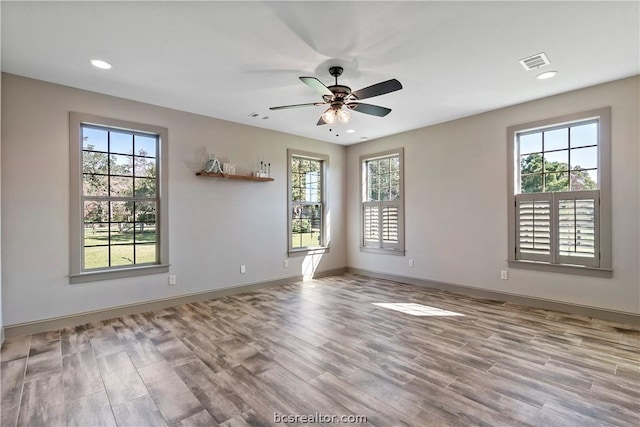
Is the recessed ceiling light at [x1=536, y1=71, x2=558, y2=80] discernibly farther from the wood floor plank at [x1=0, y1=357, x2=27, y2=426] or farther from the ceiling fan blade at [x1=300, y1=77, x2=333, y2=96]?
the wood floor plank at [x1=0, y1=357, x2=27, y2=426]

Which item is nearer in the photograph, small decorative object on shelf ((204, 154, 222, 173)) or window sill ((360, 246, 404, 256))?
small decorative object on shelf ((204, 154, 222, 173))

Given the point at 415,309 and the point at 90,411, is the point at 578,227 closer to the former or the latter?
the point at 415,309

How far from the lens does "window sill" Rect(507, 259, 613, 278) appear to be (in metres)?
3.66

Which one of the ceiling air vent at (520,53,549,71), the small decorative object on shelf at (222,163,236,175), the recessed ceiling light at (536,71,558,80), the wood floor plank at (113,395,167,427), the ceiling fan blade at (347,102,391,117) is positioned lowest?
the wood floor plank at (113,395,167,427)

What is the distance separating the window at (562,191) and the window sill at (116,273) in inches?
194

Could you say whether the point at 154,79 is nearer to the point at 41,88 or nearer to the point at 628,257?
the point at 41,88

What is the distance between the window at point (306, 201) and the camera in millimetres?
5898

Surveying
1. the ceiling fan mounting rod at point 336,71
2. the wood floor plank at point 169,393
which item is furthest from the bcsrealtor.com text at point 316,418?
the ceiling fan mounting rod at point 336,71

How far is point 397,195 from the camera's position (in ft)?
19.4

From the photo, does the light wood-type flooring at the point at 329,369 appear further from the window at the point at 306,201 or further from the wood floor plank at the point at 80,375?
the window at the point at 306,201

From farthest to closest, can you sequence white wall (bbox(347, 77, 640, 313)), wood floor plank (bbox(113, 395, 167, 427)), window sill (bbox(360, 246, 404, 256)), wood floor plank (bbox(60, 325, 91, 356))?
1. window sill (bbox(360, 246, 404, 256))
2. white wall (bbox(347, 77, 640, 313))
3. wood floor plank (bbox(60, 325, 91, 356))
4. wood floor plank (bbox(113, 395, 167, 427))

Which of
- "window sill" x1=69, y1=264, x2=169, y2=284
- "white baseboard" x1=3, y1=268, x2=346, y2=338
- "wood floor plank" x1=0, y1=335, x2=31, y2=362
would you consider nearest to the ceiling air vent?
"white baseboard" x1=3, y1=268, x2=346, y2=338

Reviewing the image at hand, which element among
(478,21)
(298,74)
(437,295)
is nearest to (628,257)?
(437,295)

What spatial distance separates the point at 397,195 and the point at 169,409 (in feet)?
16.0
